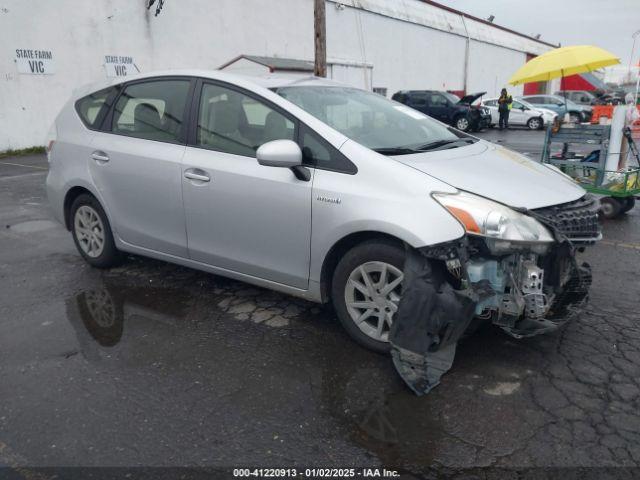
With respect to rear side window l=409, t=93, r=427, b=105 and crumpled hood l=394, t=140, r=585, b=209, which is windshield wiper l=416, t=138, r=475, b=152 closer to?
crumpled hood l=394, t=140, r=585, b=209

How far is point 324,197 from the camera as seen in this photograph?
3.27 meters

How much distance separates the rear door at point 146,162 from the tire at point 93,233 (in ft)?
0.76

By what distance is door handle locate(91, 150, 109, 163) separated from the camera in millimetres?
4418

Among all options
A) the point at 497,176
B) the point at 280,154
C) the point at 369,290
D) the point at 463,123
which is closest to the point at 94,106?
the point at 280,154

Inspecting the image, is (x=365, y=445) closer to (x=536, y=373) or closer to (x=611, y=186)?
(x=536, y=373)

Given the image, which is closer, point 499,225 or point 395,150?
point 499,225

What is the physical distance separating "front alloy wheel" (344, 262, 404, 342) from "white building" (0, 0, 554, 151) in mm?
Answer: 14426

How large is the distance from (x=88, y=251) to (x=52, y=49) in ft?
41.5

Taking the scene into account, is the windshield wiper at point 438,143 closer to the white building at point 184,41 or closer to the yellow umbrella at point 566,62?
the yellow umbrella at point 566,62

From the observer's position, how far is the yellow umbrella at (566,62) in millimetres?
7184

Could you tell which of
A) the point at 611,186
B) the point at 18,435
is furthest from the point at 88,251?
the point at 611,186

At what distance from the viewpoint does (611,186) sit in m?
6.58

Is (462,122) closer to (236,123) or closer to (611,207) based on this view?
(611,207)

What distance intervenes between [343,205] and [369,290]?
0.52 m
